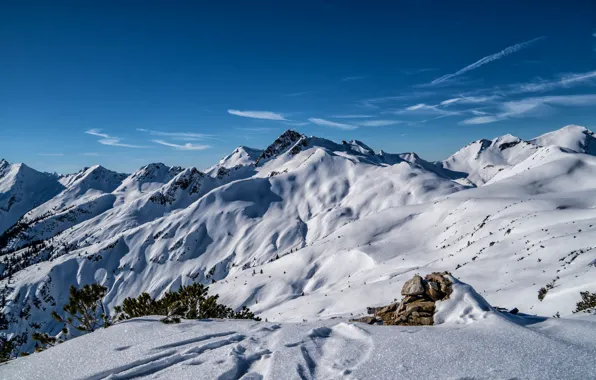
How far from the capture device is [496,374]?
627 centimetres

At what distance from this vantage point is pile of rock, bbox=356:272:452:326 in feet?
36.4

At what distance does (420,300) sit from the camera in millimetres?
11914

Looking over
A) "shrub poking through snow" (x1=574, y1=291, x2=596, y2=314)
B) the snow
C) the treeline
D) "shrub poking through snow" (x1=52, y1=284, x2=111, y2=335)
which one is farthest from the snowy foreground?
"shrub poking through snow" (x1=574, y1=291, x2=596, y2=314)

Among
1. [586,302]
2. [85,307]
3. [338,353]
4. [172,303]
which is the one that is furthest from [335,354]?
[586,302]

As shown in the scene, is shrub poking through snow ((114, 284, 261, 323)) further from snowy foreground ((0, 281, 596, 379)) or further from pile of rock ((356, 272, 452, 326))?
pile of rock ((356, 272, 452, 326))

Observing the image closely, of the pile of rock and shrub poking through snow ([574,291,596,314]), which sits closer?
Answer: the pile of rock

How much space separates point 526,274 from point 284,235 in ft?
505

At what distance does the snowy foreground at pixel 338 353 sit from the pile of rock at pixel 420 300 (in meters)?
1.25

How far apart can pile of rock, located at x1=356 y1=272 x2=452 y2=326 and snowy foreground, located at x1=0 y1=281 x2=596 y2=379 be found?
4.09ft

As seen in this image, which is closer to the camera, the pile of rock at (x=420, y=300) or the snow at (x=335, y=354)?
the snow at (x=335, y=354)

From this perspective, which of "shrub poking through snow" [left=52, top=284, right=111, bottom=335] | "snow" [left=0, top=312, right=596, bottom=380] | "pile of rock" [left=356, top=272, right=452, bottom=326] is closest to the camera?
"snow" [left=0, top=312, right=596, bottom=380]

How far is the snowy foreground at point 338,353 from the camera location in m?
6.61

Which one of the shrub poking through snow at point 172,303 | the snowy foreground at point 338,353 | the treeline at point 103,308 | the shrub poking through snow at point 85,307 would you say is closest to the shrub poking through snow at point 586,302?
the snowy foreground at point 338,353

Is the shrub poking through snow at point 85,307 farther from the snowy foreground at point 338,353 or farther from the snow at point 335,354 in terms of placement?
the snow at point 335,354
